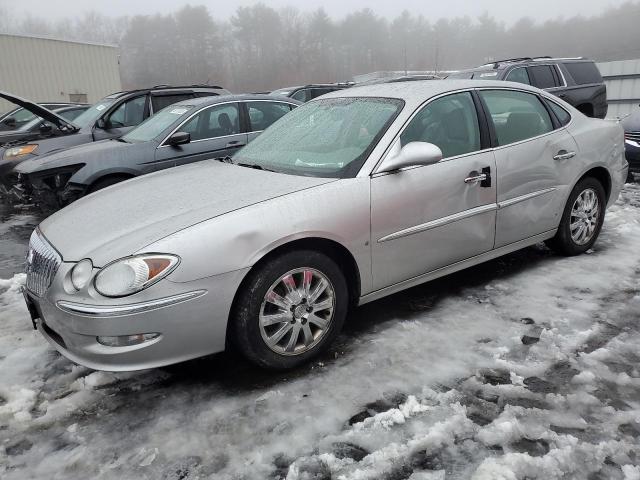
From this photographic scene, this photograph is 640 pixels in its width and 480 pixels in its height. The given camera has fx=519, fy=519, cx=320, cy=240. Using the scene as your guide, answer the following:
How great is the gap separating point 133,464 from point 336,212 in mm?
1546

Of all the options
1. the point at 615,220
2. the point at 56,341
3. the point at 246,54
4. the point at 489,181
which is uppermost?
the point at 246,54

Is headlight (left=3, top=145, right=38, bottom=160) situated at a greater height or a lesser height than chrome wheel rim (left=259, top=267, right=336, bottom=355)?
greater

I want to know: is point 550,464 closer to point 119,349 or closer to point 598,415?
point 598,415

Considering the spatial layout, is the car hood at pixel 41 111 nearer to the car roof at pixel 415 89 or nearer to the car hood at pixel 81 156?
the car hood at pixel 81 156

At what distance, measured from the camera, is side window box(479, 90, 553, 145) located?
12.2ft

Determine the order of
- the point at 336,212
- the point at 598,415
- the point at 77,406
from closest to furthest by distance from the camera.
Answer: the point at 598,415 < the point at 77,406 < the point at 336,212

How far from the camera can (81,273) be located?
2461 mm

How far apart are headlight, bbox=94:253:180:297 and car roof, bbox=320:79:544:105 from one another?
6.21 ft

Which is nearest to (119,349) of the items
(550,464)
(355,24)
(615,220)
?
(550,464)

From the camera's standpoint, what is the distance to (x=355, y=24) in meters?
80.4

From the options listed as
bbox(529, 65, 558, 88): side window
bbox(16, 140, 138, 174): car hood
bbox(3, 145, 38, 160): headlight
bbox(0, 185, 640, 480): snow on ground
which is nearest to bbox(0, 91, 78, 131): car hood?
bbox(3, 145, 38, 160): headlight

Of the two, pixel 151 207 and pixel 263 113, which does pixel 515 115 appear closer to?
pixel 151 207

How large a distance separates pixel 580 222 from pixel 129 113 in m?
6.56

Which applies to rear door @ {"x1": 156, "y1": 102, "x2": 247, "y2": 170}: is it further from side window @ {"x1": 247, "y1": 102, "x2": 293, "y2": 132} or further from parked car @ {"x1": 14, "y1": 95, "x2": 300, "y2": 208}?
side window @ {"x1": 247, "y1": 102, "x2": 293, "y2": 132}
